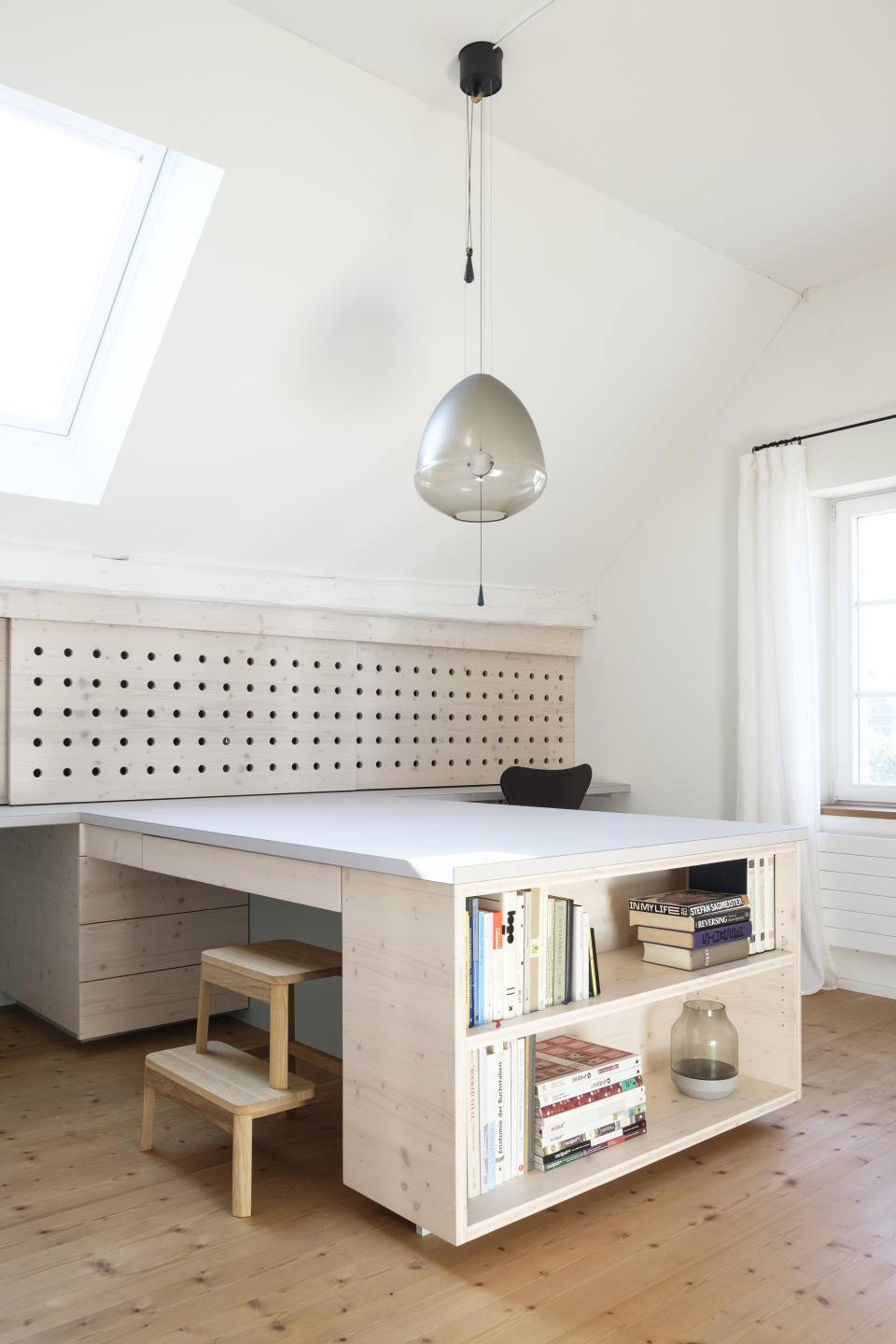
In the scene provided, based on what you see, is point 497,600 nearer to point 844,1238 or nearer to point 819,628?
point 819,628

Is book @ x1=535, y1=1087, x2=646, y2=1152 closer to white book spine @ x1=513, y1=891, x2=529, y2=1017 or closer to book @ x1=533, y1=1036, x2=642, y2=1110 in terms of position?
book @ x1=533, y1=1036, x2=642, y2=1110

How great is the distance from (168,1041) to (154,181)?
2542 millimetres

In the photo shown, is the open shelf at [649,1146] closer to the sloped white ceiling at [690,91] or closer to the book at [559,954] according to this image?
the book at [559,954]

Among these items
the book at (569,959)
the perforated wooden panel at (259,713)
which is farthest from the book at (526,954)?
the perforated wooden panel at (259,713)

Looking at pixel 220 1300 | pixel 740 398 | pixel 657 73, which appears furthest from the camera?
pixel 740 398

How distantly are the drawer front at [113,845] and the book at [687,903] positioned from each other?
4.22 ft

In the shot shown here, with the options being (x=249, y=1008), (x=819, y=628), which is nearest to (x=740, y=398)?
(x=819, y=628)

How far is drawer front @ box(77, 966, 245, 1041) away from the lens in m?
3.02

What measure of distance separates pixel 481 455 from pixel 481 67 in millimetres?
1092

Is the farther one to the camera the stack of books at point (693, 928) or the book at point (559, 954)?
the stack of books at point (693, 928)

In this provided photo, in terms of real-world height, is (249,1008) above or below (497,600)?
below

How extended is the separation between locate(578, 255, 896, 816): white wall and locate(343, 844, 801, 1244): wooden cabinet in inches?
81.7

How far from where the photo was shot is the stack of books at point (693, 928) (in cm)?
230

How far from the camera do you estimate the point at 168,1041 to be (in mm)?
3184
